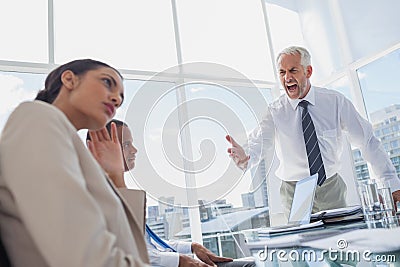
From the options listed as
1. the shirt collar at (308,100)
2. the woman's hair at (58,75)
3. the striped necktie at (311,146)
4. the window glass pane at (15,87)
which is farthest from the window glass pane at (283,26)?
the woman's hair at (58,75)

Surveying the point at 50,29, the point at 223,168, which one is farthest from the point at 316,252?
the point at 50,29

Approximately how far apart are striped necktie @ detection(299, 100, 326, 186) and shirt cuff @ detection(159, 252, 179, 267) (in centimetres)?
107

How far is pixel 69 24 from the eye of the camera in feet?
10.0

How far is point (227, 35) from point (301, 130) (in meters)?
1.87

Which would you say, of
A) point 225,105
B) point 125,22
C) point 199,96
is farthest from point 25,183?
point 125,22

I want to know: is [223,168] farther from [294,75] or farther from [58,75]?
[58,75]

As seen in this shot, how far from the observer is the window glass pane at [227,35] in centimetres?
356

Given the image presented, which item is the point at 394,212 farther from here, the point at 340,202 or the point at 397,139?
the point at 397,139

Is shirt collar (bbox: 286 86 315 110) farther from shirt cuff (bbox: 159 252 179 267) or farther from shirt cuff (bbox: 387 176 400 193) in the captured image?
shirt cuff (bbox: 159 252 179 267)

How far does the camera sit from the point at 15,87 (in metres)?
2.82

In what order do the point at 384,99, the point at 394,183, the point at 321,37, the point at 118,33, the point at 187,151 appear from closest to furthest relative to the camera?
the point at 394,183, the point at 187,151, the point at 384,99, the point at 118,33, the point at 321,37

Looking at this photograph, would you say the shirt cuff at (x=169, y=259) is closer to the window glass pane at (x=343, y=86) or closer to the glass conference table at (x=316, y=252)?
the glass conference table at (x=316, y=252)

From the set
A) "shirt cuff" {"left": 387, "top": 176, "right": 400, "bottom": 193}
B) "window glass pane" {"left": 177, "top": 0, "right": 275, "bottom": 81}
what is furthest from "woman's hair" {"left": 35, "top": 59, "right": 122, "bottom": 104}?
"window glass pane" {"left": 177, "top": 0, "right": 275, "bottom": 81}

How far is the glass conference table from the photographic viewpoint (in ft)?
2.55
